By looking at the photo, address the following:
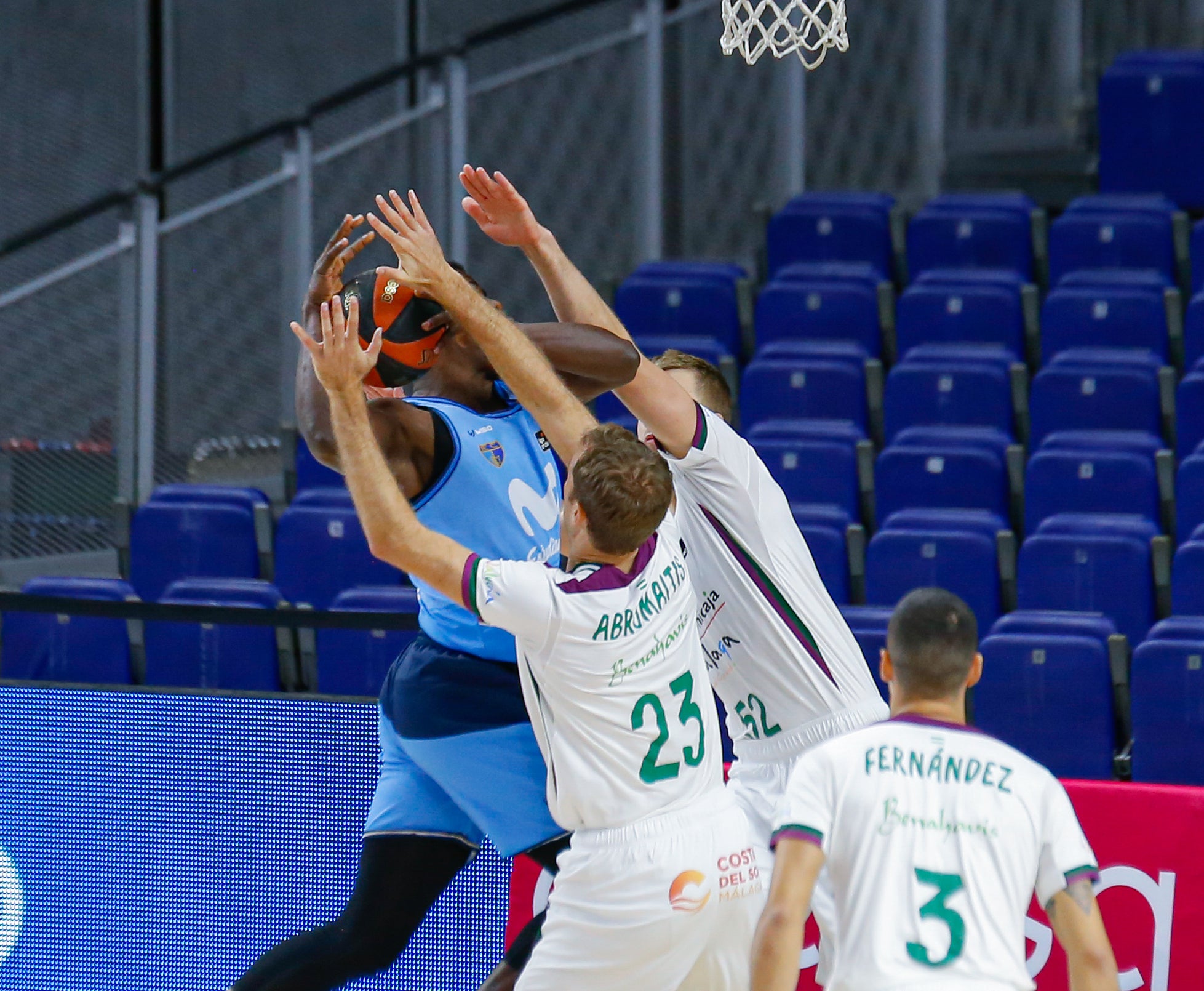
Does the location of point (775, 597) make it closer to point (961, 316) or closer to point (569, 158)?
point (961, 316)

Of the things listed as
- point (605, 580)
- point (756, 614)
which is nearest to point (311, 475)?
point (756, 614)

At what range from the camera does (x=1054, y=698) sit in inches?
259

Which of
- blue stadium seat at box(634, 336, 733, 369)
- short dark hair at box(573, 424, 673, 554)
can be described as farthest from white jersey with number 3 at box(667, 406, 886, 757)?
blue stadium seat at box(634, 336, 733, 369)

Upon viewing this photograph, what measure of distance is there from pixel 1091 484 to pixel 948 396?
1.09 m

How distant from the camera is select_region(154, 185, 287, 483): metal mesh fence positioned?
9.48m

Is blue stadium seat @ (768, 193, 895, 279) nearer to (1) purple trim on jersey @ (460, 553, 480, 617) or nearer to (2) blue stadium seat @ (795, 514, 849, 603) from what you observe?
(2) blue stadium seat @ (795, 514, 849, 603)

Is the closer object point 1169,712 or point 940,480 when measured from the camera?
point 1169,712

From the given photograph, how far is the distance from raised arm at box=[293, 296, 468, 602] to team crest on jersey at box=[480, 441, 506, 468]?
1.91 feet

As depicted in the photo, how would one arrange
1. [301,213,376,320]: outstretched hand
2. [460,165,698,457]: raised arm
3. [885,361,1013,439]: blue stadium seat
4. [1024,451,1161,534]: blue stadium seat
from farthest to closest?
[885,361,1013,439]: blue stadium seat, [1024,451,1161,534]: blue stadium seat, [460,165,698,457]: raised arm, [301,213,376,320]: outstretched hand

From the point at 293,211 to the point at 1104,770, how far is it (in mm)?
5059

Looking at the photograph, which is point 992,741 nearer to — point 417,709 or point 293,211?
point 417,709

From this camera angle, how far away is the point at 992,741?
10.9 feet

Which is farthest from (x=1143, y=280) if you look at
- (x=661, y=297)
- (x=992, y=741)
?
(x=992, y=741)

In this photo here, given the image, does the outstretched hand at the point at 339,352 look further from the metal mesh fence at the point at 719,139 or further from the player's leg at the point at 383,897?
the metal mesh fence at the point at 719,139
